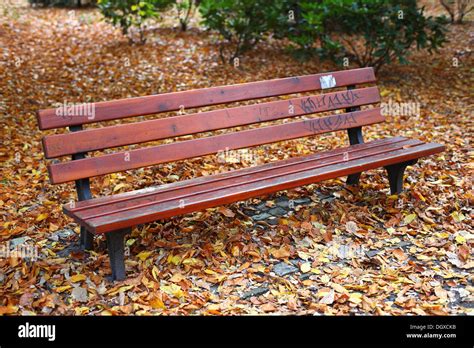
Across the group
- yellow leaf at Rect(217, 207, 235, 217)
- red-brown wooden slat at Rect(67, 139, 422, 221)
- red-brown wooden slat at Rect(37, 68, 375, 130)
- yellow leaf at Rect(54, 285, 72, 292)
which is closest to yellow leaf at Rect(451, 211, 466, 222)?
red-brown wooden slat at Rect(67, 139, 422, 221)

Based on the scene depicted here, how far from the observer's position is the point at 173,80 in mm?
7590

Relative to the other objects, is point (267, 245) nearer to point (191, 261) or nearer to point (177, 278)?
point (191, 261)

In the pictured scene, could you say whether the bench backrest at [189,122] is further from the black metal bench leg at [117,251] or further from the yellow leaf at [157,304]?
the yellow leaf at [157,304]

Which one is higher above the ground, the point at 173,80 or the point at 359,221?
the point at 173,80

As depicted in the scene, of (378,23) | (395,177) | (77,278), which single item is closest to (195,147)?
(77,278)

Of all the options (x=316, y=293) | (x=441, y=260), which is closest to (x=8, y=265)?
(x=316, y=293)

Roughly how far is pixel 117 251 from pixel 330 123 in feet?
7.08

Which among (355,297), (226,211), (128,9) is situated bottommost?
(355,297)

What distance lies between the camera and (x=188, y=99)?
153 inches

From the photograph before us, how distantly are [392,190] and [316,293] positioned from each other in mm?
1635

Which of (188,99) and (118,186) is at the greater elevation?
(188,99)

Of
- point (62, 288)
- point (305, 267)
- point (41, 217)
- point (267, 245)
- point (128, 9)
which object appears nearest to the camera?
point (62, 288)

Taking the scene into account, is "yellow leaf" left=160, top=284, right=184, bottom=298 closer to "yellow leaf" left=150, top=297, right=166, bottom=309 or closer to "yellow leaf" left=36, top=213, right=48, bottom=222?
"yellow leaf" left=150, top=297, right=166, bottom=309

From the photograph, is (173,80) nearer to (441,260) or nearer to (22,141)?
(22,141)
